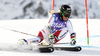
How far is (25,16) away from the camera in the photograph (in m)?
61.0

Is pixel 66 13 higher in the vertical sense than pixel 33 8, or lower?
lower

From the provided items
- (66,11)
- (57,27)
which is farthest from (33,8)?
(66,11)

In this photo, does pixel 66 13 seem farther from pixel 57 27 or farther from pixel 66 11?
pixel 57 27

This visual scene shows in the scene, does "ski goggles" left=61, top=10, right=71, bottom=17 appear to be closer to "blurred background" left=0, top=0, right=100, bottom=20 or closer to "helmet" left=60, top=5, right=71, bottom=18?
"helmet" left=60, top=5, right=71, bottom=18

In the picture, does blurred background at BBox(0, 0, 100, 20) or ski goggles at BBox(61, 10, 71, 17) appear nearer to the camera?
ski goggles at BBox(61, 10, 71, 17)

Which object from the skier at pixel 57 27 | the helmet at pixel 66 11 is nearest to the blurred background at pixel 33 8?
the skier at pixel 57 27

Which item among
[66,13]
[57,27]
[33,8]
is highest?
[33,8]

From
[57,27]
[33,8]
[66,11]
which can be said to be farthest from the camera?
[33,8]

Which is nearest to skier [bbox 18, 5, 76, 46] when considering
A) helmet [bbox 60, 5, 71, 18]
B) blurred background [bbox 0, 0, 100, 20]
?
helmet [bbox 60, 5, 71, 18]

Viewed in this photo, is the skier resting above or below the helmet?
below

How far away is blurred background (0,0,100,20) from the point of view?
2352 inches

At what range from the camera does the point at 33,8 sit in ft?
212

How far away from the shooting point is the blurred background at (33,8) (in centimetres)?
5974

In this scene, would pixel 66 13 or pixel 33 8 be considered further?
pixel 33 8
